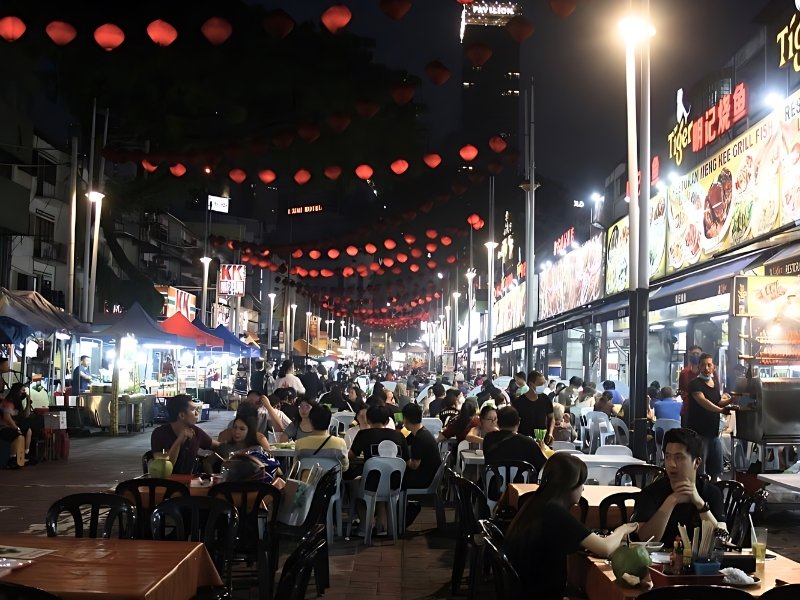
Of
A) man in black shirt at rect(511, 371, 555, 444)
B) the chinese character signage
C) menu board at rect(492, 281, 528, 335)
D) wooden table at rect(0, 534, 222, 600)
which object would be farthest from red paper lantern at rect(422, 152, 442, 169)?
the chinese character signage

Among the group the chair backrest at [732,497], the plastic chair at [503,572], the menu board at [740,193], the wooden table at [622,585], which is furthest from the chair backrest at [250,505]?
the menu board at [740,193]

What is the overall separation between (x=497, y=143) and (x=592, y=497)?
9.41 meters

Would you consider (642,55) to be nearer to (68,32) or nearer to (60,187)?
(68,32)

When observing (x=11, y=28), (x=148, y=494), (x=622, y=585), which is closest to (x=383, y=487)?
(x=148, y=494)

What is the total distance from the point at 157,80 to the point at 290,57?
4.43 m

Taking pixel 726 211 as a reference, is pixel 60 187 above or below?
above

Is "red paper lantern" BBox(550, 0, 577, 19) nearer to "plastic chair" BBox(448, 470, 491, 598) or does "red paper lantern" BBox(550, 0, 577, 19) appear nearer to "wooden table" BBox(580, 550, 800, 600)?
"plastic chair" BBox(448, 470, 491, 598)

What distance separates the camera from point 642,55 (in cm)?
1295

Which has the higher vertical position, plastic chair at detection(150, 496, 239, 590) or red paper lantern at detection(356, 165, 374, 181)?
red paper lantern at detection(356, 165, 374, 181)

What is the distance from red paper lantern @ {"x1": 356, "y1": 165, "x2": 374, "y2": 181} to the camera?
1883cm

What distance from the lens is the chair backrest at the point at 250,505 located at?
7309mm

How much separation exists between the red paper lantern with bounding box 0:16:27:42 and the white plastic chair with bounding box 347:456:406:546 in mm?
8034

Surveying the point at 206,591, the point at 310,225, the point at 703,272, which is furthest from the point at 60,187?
the point at 310,225

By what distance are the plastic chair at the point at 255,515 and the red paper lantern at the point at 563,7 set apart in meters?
5.81
